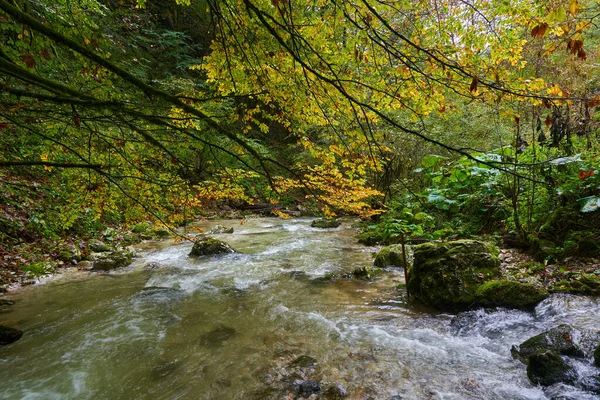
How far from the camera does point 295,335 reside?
439 centimetres

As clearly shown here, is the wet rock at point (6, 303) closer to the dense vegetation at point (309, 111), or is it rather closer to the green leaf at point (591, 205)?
the dense vegetation at point (309, 111)

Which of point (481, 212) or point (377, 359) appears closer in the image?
point (377, 359)

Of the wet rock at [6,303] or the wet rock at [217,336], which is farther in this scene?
the wet rock at [6,303]

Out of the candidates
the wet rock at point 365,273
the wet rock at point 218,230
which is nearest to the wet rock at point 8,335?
the wet rock at point 365,273

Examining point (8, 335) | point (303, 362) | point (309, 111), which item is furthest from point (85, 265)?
point (309, 111)

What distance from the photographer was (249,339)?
4309 millimetres

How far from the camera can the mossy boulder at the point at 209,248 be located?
8.62 meters

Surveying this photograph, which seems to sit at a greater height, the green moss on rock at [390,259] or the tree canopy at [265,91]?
the tree canopy at [265,91]

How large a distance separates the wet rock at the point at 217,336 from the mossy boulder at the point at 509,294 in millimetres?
3731

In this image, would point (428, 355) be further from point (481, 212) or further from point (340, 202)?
point (481, 212)

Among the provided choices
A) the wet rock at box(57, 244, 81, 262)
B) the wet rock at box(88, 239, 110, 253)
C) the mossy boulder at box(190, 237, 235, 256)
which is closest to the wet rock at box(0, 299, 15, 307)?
the wet rock at box(57, 244, 81, 262)

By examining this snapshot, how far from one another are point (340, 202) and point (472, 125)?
379 inches

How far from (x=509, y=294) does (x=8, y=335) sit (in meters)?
7.07

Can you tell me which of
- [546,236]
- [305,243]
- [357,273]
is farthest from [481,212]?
[305,243]
